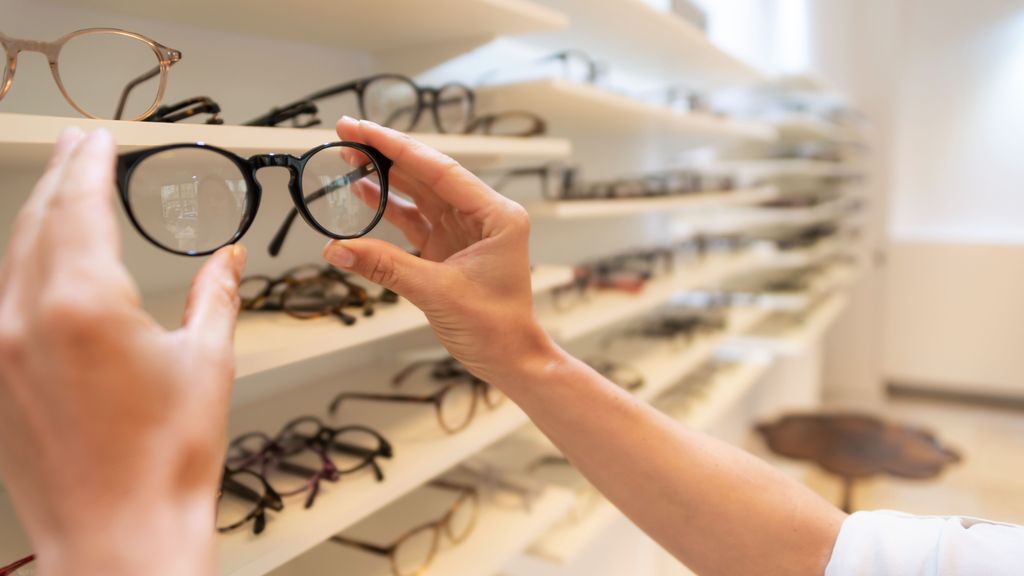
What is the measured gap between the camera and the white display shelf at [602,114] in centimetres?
119

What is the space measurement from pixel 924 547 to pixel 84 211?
0.82 metres

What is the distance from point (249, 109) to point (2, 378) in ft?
1.96

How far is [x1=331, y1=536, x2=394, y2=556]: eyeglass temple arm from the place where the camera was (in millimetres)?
1008

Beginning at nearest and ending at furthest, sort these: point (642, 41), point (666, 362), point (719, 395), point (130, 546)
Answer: point (130, 546) → point (642, 41) → point (666, 362) → point (719, 395)

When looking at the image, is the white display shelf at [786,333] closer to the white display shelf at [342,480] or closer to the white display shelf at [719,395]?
the white display shelf at [719,395]

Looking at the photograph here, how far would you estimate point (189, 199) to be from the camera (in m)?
0.59

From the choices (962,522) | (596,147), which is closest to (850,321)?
(596,147)

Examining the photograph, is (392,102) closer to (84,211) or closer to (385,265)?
(385,265)

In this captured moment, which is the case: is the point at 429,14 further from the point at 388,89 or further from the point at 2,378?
the point at 2,378

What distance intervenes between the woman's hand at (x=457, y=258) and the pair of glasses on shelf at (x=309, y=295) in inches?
6.4

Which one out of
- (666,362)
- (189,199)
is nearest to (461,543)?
(189,199)

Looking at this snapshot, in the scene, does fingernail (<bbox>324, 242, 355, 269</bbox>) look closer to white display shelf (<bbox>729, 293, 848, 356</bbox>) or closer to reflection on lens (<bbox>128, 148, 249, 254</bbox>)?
reflection on lens (<bbox>128, 148, 249, 254</bbox>)

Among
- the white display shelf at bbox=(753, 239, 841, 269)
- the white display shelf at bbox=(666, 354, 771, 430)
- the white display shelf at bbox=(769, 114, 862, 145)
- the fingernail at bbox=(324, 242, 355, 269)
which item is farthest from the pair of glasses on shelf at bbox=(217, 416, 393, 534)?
the white display shelf at bbox=(769, 114, 862, 145)

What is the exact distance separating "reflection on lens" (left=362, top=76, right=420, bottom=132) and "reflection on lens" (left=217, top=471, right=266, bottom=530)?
51 centimetres
